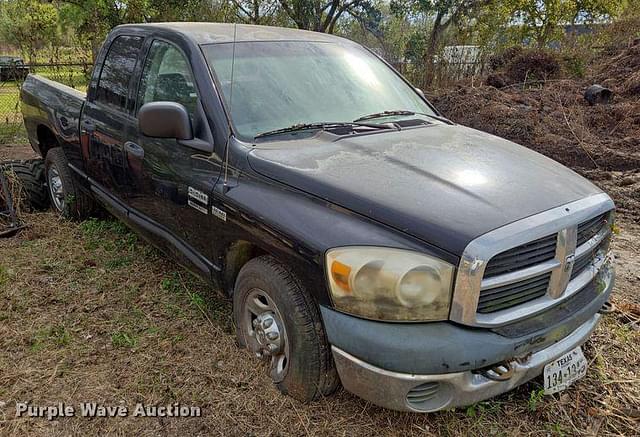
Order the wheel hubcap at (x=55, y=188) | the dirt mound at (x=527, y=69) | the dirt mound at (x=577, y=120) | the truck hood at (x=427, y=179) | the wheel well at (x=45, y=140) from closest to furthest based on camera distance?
the truck hood at (x=427, y=179), the wheel hubcap at (x=55, y=188), the wheel well at (x=45, y=140), the dirt mound at (x=577, y=120), the dirt mound at (x=527, y=69)

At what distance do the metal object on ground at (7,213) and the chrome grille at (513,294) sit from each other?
432 cm

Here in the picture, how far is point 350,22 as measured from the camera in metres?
20.4

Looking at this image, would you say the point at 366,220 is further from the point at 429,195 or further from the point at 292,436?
the point at 292,436

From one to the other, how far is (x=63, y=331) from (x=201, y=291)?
0.90 meters

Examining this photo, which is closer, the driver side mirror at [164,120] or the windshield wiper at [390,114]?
the driver side mirror at [164,120]

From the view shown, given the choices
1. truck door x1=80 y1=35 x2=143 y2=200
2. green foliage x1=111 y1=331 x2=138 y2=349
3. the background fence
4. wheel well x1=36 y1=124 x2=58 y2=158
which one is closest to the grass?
green foliage x1=111 y1=331 x2=138 y2=349

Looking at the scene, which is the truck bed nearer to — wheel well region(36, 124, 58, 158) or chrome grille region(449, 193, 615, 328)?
wheel well region(36, 124, 58, 158)

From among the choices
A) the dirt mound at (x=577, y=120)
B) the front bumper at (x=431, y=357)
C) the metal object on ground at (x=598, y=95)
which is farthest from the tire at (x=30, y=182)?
the metal object on ground at (x=598, y=95)

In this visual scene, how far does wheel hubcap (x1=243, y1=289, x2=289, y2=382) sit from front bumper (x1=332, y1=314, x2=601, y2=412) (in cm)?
42

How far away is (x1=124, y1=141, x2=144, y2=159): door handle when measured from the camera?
3359mm

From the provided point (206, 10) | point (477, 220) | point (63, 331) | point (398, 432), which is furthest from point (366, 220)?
point (206, 10)

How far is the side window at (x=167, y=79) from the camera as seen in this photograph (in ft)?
9.94

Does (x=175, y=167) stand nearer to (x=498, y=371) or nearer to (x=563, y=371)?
(x=498, y=371)

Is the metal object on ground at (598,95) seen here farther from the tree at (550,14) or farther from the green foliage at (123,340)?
the green foliage at (123,340)
